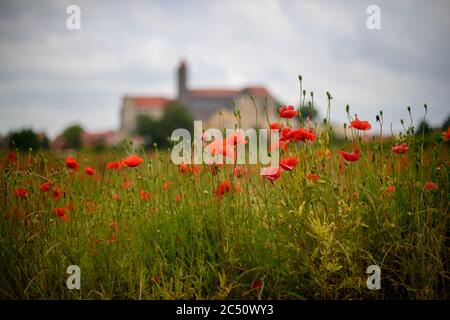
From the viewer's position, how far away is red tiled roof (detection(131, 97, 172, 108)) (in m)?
81.6

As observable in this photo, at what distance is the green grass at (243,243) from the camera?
277cm

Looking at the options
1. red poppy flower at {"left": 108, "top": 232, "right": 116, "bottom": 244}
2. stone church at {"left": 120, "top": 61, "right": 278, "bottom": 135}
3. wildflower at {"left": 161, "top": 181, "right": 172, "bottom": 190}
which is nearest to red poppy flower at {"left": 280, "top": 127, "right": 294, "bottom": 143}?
wildflower at {"left": 161, "top": 181, "right": 172, "bottom": 190}

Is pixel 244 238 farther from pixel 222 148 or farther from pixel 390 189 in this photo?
pixel 390 189

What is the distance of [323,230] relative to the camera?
2.62 meters

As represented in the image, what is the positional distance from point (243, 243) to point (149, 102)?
81.6 m

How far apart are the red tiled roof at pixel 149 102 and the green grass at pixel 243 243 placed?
78190 millimetres

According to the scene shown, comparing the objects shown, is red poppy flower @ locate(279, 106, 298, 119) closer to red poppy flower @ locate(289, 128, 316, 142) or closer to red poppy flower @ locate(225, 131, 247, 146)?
red poppy flower @ locate(289, 128, 316, 142)

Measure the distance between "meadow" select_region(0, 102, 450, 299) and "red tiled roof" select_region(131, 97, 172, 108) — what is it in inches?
3077

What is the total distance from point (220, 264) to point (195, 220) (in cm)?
33

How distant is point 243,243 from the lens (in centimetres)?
289

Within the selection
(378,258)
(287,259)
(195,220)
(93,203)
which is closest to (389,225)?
(378,258)

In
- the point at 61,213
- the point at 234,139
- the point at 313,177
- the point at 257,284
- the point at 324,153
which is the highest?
the point at 234,139

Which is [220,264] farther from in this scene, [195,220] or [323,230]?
[323,230]

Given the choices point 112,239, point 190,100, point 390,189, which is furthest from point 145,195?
point 190,100
